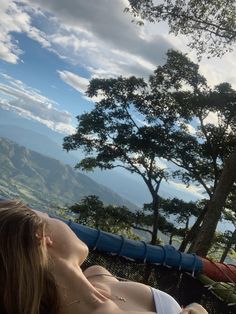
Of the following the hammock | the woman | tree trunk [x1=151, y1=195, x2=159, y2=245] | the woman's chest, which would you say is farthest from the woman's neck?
tree trunk [x1=151, y1=195, x2=159, y2=245]

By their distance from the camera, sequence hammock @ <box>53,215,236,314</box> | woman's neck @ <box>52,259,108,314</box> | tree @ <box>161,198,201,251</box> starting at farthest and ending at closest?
tree @ <box>161,198,201,251</box>, hammock @ <box>53,215,236,314</box>, woman's neck @ <box>52,259,108,314</box>

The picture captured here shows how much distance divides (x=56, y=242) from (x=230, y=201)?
46.8 feet

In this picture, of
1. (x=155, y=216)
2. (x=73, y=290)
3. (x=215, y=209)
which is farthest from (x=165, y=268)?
(x=155, y=216)

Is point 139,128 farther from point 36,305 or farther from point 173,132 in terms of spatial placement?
point 36,305

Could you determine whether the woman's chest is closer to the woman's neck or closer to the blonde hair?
the woman's neck

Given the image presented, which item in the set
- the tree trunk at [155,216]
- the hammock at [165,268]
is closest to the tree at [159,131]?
the tree trunk at [155,216]

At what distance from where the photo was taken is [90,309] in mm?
1151

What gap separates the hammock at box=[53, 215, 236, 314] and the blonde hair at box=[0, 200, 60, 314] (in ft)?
5.48

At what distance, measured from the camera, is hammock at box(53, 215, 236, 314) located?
2799 millimetres

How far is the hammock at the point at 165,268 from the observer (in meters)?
2.80

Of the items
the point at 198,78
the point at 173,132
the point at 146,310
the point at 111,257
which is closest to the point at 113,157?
the point at 173,132

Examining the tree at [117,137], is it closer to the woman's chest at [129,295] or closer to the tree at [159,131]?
the tree at [159,131]

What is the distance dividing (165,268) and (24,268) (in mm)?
2353

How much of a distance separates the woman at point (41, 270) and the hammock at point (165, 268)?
4.85 feet
